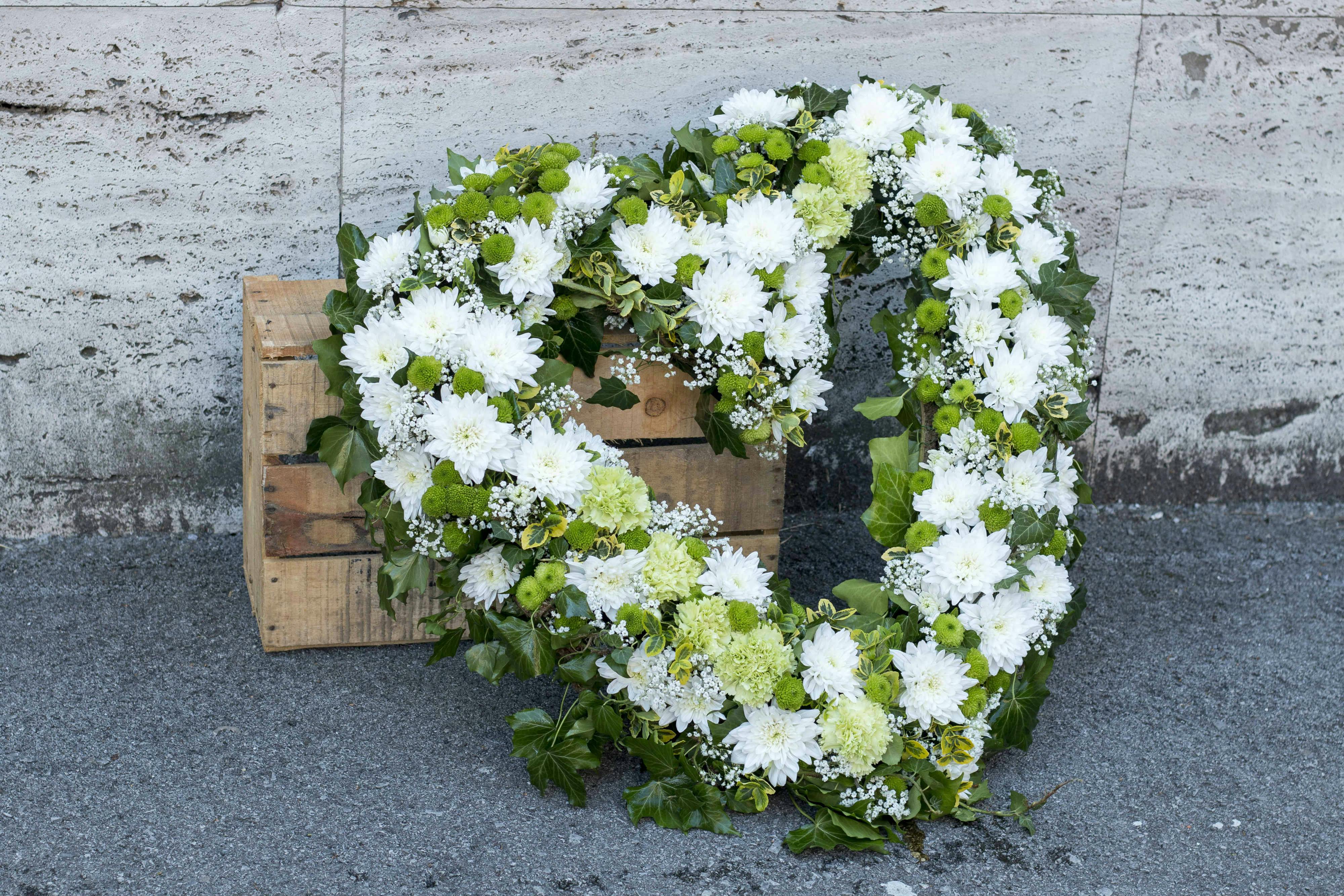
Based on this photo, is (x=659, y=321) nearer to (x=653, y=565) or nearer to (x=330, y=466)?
(x=653, y=565)

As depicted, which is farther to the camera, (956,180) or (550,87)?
(550,87)

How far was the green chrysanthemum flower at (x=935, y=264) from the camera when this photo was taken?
2.42 metres

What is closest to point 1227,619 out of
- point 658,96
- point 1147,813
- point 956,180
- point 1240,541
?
point 1240,541

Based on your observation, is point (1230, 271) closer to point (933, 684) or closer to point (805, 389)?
point (805, 389)

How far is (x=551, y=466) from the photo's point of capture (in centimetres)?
214

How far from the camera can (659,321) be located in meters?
2.35

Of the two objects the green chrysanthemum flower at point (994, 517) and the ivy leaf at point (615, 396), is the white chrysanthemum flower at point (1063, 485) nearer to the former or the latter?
the green chrysanthemum flower at point (994, 517)

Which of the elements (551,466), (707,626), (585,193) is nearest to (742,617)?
(707,626)

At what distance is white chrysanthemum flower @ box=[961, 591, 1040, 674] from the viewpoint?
2199 mm

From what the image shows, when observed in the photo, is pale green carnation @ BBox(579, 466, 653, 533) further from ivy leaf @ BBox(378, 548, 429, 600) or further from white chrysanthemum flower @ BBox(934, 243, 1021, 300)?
white chrysanthemum flower @ BBox(934, 243, 1021, 300)

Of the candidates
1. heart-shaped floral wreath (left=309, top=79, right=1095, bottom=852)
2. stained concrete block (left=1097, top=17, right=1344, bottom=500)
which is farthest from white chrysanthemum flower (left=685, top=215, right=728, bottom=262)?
stained concrete block (left=1097, top=17, right=1344, bottom=500)

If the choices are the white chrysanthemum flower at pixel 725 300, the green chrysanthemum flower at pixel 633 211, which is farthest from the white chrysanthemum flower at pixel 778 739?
the green chrysanthemum flower at pixel 633 211

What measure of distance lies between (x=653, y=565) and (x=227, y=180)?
1495 millimetres

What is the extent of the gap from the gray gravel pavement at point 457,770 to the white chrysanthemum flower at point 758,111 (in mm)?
1120
